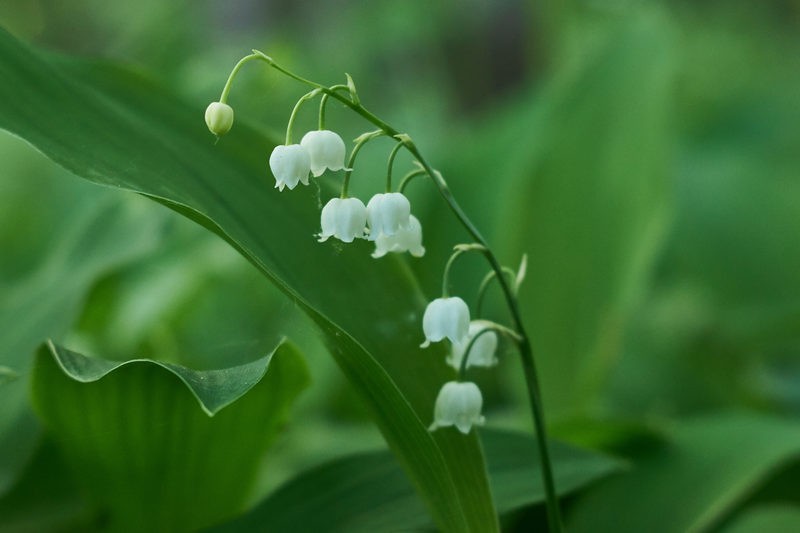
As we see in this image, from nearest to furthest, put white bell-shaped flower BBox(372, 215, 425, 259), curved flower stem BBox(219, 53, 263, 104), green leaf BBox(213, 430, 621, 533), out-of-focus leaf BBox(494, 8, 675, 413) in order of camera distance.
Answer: curved flower stem BBox(219, 53, 263, 104), white bell-shaped flower BBox(372, 215, 425, 259), green leaf BBox(213, 430, 621, 533), out-of-focus leaf BBox(494, 8, 675, 413)

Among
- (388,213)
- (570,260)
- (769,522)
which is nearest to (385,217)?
(388,213)

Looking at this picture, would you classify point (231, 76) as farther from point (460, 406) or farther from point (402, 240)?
point (460, 406)

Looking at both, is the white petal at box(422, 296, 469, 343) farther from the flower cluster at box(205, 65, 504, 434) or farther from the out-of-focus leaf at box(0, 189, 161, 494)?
the out-of-focus leaf at box(0, 189, 161, 494)

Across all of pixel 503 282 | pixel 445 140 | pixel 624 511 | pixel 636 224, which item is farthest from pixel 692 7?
pixel 503 282

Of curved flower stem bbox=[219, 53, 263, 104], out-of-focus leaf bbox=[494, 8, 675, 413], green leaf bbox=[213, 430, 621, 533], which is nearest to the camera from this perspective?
curved flower stem bbox=[219, 53, 263, 104]

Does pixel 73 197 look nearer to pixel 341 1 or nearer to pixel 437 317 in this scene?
pixel 437 317

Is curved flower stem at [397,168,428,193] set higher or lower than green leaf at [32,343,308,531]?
higher

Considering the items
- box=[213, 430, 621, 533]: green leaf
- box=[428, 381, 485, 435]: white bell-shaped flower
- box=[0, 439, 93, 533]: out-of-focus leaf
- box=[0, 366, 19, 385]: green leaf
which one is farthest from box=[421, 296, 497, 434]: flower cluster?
box=[0, 439, 93, 533]: out-of-focus leaf

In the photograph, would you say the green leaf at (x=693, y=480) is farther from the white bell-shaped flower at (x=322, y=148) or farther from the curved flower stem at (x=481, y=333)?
the white bell-shaped flower at (x=322, y=148)
